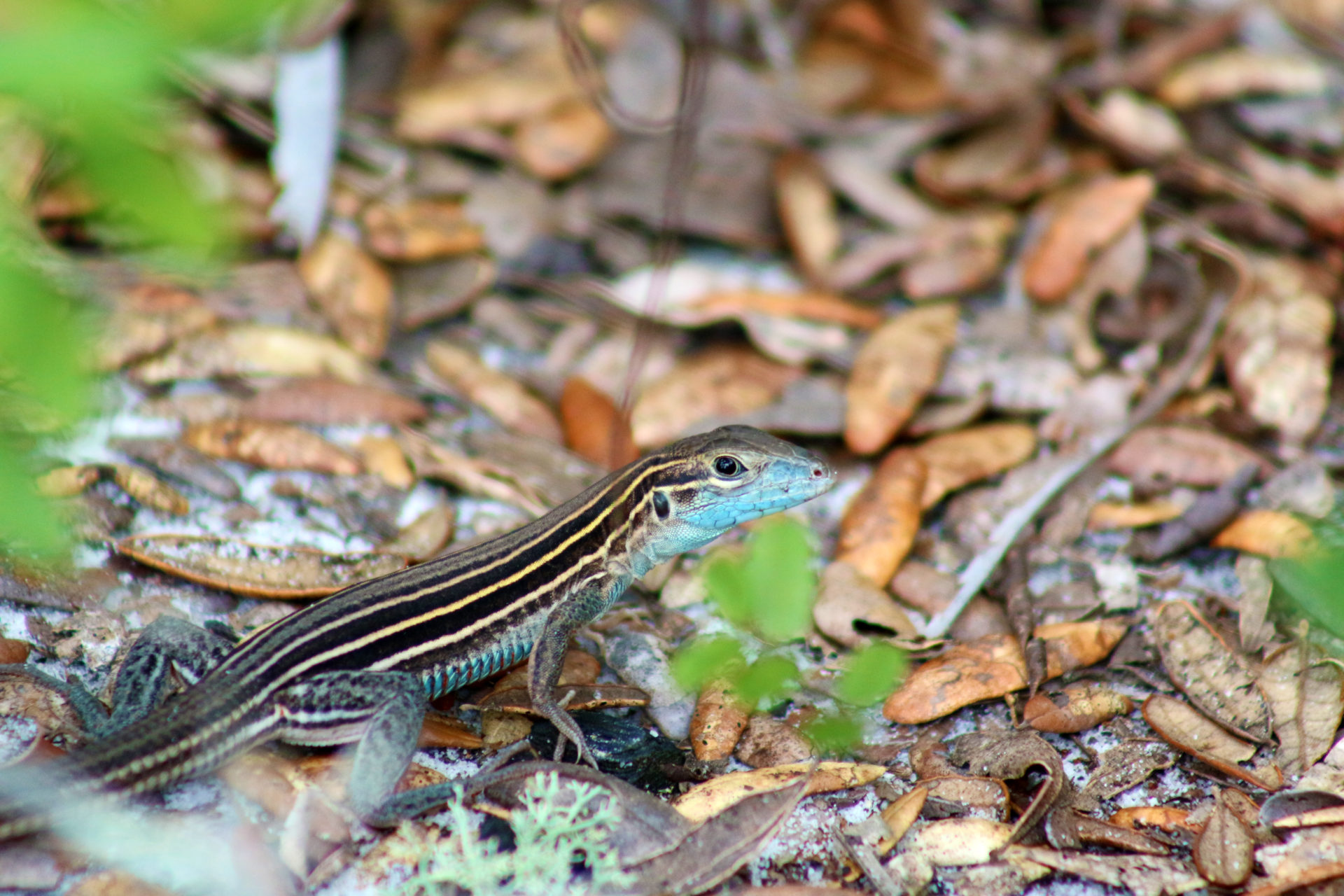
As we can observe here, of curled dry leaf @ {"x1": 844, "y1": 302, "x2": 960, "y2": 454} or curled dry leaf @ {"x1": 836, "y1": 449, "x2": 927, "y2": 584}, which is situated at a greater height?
curled dry leaf @ {"x1": 844, "y1": 302, "x2": 960, "y2": 454}

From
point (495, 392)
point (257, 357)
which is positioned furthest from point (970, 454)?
point (257, 357)

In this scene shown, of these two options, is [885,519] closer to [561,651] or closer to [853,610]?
[853,610]

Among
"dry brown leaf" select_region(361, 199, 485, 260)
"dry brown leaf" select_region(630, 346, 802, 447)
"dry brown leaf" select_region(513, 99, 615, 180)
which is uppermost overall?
"dry brown leaf" select_region(513, 99, 615, 180)

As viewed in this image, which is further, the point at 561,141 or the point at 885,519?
the point at 561,141

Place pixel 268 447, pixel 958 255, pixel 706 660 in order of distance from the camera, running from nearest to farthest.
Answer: pixel 706 660 → pixel 268 447 → pixel 958 255

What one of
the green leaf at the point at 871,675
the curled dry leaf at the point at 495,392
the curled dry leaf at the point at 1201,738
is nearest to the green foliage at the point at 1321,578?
the curled dry leaf at the point at 1201,738

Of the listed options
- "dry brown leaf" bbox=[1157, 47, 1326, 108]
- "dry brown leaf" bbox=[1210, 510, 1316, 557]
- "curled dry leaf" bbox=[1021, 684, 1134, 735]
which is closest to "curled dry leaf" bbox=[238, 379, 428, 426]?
"curled dry leaf" bbox=[1021, 684, 1134, 735]

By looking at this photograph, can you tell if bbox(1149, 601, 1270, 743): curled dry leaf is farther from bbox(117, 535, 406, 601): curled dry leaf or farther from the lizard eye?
bbox(117, 535, 406, 601): curled dry leaf
